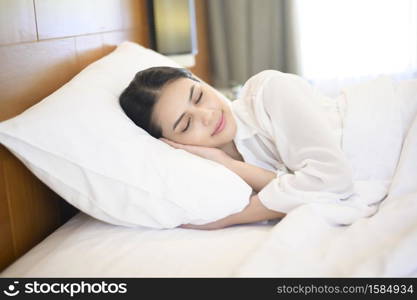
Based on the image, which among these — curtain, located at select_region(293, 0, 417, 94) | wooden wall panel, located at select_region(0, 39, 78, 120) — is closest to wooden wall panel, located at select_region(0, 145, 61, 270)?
wooden wall panel, located at select_region(0, 39, 78, 120)

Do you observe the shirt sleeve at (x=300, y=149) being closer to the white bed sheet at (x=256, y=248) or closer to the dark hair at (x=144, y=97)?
the white bed sheet at (x=256, y=248)

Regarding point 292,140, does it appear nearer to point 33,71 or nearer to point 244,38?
point 33,71

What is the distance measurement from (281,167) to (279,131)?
114 mm

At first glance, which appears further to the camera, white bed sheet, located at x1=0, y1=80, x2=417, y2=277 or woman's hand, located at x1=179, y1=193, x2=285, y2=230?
woman's hand, located at x1=179, y1=193, x2=285, y2=230

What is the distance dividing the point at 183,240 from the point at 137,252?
0.37ft

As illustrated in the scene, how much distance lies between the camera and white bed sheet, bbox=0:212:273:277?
3.30ft

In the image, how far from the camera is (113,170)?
1152 millimetres

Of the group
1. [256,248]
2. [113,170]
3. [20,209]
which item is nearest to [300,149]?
[256,248]

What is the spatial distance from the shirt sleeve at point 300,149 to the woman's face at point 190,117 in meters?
0.13

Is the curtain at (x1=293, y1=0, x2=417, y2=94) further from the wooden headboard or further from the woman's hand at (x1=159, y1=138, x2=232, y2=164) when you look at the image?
the woman's hand at (x1=159, y1=138, x2=232, y2=164)

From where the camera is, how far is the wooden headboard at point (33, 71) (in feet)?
3.85

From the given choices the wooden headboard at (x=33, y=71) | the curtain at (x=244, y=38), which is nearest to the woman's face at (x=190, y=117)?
the wooden headboard at (x=33, y=71)

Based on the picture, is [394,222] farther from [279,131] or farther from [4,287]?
[4,287]

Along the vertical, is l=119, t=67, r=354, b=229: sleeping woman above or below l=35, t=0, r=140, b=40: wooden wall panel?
below
